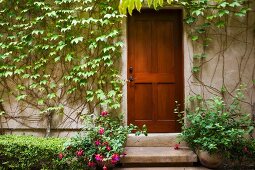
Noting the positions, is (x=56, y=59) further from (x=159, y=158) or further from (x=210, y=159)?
(x=210, y=159)

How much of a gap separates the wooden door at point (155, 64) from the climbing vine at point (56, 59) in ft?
1.34

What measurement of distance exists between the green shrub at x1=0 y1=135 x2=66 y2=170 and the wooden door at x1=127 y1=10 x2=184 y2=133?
176 cm

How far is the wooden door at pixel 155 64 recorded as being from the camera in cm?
574

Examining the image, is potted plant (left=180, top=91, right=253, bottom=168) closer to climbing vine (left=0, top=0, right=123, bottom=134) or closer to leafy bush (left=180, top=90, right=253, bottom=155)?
leafy bush (left=180, top=90, right=253, bottom=155)

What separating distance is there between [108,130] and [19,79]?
7.06 ft

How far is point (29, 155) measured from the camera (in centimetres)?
455

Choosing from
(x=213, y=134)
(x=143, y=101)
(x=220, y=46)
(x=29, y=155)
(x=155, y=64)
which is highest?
(x=220, y=46)

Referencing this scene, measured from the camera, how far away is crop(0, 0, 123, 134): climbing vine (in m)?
5.46

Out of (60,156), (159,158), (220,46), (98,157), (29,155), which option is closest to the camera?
(98,157)

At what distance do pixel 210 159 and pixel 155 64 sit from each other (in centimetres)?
209

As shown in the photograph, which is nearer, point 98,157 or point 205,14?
point 98,157

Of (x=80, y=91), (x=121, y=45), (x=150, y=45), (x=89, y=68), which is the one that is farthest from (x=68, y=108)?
(x=150, y=45)

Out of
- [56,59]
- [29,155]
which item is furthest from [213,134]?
[56,59]

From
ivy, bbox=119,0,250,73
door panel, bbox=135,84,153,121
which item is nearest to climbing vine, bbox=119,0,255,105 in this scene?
ivy, bbox=119,0,250,73
